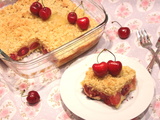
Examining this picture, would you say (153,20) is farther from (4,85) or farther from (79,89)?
(4,85)

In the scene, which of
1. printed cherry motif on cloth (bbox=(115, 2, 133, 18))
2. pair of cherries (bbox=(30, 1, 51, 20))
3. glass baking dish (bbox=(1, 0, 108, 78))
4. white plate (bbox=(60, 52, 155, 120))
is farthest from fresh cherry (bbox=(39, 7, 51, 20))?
printed cherry motif on cloth (bbox=(115, 2, 133, 18))

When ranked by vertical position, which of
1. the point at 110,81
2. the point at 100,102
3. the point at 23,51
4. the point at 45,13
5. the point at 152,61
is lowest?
the point at 152,61

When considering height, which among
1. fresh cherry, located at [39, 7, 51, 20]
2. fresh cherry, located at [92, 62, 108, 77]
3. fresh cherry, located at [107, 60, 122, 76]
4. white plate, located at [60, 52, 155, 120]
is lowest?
white plate, located at [60, 52, 155, 120]

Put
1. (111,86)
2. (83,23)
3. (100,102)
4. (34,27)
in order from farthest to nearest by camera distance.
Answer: (34,27), (83,23), (100,102), (111,86)

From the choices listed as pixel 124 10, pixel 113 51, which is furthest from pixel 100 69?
pixel 124 10

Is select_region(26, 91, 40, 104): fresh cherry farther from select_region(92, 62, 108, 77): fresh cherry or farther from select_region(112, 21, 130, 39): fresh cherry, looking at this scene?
select_region(112, 21, 130, 39): fresh cherry

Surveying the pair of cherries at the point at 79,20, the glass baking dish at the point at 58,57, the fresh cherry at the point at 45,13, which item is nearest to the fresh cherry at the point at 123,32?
the glass baking dish at the point at 58,57

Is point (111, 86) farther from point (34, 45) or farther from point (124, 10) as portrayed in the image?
point (124, 10)
